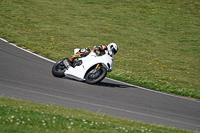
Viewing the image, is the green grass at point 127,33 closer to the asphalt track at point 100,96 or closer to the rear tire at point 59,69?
the asphalt track at point 100,96

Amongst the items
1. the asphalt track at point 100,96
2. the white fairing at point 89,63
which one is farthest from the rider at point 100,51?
the asphalt track at point 100,96

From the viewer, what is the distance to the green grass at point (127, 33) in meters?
15.7

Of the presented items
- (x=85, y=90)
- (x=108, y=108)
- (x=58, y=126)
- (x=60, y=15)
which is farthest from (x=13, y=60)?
(x=60, y=15)

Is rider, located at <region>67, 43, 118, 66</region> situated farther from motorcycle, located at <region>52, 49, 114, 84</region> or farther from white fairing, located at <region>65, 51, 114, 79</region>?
white fairing, located at <region>65, 51, 114, 79</region>

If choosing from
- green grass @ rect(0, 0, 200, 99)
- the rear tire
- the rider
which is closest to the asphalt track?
the rear tire

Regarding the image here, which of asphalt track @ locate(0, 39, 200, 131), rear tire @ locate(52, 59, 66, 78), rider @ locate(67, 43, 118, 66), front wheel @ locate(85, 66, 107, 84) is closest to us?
asphalt track @ locate(0, 39, 200, 131)

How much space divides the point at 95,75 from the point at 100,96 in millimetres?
1324

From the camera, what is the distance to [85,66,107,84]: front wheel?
1085 cm

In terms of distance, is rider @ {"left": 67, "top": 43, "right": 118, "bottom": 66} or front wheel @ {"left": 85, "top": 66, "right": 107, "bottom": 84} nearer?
front wheel @ {"left": 85, "top": 66, "right": 107, "bottom": 84}

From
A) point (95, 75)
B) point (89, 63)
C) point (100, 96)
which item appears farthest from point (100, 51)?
point (100, 96)

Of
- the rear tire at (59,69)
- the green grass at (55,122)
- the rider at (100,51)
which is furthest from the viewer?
the rear tire at (59,69)

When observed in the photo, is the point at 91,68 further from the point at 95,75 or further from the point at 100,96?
the point at 100,96

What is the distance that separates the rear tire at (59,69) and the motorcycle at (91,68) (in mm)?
122

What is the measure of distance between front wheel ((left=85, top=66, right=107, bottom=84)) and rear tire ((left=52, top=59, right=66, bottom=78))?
112 centimetres
